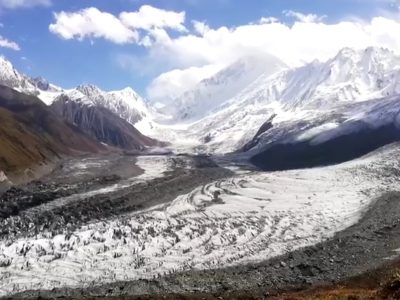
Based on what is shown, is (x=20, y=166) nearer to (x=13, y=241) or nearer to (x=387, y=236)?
(x=13, y=241)

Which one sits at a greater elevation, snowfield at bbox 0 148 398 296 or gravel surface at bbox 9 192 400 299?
snowfield at bbox 0 148 398 296

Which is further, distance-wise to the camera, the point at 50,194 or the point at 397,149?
the point at 397,149

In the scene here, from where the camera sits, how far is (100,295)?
40719mm

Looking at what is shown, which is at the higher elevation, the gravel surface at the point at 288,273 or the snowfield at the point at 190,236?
the snowfield at the point at 190,236

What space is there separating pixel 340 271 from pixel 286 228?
14.5 metres

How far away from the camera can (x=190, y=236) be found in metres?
57.3

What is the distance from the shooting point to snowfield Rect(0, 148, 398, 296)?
46.1 metres

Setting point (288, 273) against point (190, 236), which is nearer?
point (288, 273)

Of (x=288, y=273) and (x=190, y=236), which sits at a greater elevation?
(x=190, y=236)

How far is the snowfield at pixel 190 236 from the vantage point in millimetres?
46094

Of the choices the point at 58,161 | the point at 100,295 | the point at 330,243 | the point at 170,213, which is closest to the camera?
the point at 100,295

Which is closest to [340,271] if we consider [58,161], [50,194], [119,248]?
[119,248]

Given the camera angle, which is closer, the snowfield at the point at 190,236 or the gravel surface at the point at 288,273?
the gravel surface at the point at 288,273

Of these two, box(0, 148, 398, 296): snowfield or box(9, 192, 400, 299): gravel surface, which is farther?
box(0, 148, 398, 296): snowfield
